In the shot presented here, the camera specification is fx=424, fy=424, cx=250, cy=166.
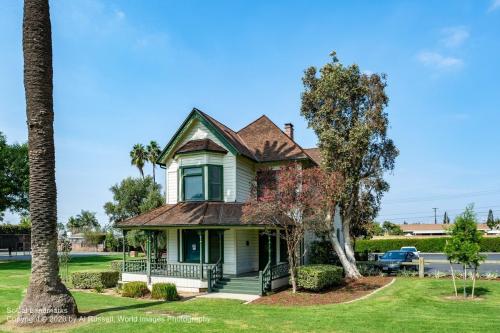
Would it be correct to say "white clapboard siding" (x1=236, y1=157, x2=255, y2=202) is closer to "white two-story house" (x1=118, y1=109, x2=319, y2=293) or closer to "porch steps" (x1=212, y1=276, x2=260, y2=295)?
"white two-story house" (x1=118, y1=109, x2=319, y2=293)

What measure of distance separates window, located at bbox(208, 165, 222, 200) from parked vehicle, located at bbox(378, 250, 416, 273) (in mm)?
11382

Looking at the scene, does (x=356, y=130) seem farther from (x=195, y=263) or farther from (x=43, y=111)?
(x=43, y=111)

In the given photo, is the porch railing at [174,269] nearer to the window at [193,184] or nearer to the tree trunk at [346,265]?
the window at [193,184]

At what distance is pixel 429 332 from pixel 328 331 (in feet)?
8.85

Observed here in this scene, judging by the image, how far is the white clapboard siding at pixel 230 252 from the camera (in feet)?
71.3

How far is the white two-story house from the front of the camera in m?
20.5

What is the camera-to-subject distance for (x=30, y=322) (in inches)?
453

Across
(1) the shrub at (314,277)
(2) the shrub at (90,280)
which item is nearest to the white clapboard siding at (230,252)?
(1) the shrub at (314,277)

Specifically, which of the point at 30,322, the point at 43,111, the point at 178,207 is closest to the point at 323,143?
the point at 178,207

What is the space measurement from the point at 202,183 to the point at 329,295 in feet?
28.9

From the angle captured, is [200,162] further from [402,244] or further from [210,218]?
[402,244]

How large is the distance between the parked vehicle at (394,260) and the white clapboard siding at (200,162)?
1104 cm

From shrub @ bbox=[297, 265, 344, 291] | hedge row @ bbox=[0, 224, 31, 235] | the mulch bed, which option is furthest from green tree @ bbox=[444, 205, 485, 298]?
hedge row @ bbox=[0, 224, 31, 235]

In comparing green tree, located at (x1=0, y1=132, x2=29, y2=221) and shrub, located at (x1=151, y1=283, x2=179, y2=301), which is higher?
green tree, located at (x1=0, y1=132, x2=29, y2=221)
